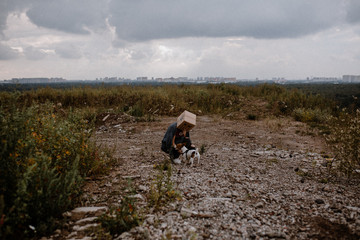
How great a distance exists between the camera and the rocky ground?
9.05 ft

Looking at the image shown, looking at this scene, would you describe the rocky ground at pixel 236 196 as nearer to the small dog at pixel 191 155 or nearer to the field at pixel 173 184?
the field at pixel 173 184

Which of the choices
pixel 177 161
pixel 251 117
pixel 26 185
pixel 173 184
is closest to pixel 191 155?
pixel 177 161

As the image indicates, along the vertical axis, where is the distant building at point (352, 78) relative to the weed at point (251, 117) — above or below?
above

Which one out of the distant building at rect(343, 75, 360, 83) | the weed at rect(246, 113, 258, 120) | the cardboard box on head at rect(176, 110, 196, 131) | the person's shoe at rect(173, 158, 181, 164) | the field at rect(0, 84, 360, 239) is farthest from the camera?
the distant building at rect(343, 75, 360, 83)

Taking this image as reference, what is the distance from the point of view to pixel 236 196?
3.68 m

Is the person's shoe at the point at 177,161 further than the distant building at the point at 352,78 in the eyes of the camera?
No

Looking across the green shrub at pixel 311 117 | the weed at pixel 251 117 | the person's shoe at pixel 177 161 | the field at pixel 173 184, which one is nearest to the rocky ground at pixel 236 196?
the field at pixel 173 184

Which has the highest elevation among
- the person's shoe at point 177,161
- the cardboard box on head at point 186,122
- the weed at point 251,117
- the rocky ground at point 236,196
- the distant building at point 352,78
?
the distant building at point 352,78

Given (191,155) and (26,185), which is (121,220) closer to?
(26,185)

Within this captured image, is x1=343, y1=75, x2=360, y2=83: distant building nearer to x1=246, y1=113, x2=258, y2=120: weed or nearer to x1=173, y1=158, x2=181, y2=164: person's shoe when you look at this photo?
x1=246, y1=113, x2=258, y2=120: weed

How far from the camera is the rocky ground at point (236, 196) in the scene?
276 centimetres

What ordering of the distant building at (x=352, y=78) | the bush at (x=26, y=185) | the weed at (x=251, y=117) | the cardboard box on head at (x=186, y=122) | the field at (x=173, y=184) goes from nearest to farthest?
the bush at (x=26, y=185) → the field at (x=173, y=184) → the cardboard box on head at (x=186, y=122) → the weed at (x=251, y=117) → the distant building at (x=352, y=78)

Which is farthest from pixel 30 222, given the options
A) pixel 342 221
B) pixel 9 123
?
pixel 342 221

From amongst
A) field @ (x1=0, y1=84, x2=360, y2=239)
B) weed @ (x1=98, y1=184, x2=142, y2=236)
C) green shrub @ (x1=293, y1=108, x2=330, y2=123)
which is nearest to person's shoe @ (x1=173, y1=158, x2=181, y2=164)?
field @ (x1=0, y1=84, x2=360, y2=239)
